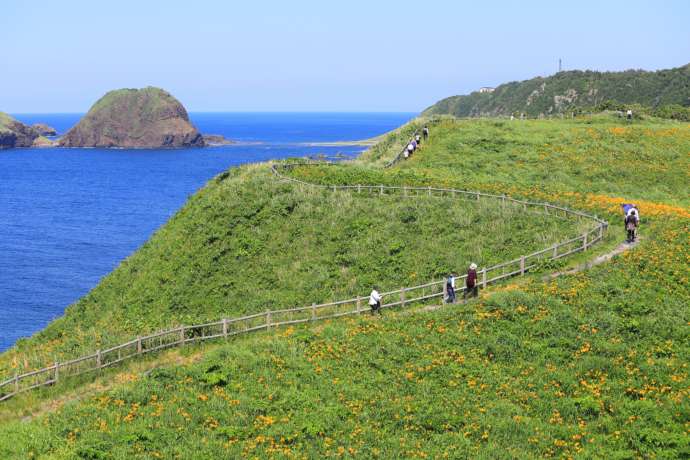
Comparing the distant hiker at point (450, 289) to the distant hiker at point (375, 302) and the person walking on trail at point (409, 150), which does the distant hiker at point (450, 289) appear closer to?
the distant hiker at point (375, 302)

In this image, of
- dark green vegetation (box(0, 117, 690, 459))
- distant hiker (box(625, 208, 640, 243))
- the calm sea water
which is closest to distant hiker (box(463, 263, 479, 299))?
dark green vegetation (box(0, 117, 690, 459))

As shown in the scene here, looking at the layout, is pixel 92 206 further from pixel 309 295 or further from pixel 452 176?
pixel 309 295

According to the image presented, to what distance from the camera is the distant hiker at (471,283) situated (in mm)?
29514

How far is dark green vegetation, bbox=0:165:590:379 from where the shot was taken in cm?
3762

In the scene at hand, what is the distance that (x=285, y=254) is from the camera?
42969 mm

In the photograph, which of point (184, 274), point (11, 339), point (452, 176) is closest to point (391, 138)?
point (452, 176)

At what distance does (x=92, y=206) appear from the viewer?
131000 millimetres

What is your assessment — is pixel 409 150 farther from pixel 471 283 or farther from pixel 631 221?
pixel 471 283

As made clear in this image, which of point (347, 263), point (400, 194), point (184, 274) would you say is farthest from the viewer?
point (400, 194)

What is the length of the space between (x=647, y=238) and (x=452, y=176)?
24462 millimetres

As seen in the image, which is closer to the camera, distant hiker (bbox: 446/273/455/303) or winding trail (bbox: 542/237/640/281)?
distant hiker (bbox: 446/273/455/303)

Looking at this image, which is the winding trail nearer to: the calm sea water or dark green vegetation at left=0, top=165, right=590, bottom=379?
dark green vegetation at left=0, top=165, right=590, bottom=379

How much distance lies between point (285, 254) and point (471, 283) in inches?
633

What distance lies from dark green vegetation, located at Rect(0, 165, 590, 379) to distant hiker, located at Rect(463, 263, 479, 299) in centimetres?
587
